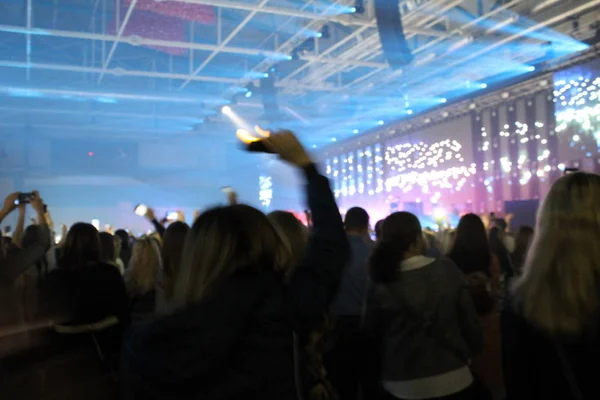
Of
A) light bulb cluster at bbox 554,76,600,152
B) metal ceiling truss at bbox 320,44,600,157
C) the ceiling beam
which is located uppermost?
the ceiling beam

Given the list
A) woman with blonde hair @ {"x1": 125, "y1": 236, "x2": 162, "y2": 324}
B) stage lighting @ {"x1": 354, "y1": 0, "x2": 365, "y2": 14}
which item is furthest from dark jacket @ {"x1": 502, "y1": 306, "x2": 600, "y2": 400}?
stage lighting @ {"x1": 354, "y1": 0, "x2": 365, "y2": 14}

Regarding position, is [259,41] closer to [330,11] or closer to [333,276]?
[330,11]

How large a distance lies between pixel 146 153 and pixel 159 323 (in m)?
19.4

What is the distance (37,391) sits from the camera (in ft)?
8.36

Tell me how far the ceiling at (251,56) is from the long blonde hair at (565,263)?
23.9ft

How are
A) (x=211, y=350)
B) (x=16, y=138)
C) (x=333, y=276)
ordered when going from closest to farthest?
(x=211, y=350)
(x=333, y=276)
(x=16, y=138)

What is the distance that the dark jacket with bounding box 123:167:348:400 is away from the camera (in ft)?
3.55

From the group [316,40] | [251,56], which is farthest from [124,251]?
[251,56]

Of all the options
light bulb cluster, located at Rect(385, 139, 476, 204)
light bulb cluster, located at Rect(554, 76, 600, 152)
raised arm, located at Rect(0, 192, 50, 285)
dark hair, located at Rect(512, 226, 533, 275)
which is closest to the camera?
raised arm, located at Rect(0, 192, 50, 285)

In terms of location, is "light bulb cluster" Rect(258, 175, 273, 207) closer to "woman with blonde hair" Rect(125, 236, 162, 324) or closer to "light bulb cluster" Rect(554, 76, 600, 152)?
"light bulb cluster" Rect(554, 76, 600, 152)

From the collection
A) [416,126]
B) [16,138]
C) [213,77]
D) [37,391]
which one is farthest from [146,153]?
[37,391]

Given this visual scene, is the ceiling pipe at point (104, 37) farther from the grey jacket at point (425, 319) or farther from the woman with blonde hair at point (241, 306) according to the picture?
the woman with blonde hair at point (241, 306)

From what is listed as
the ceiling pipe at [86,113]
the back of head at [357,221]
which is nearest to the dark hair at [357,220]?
the back of head at [357,221]

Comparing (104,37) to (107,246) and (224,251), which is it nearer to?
(107,246)
